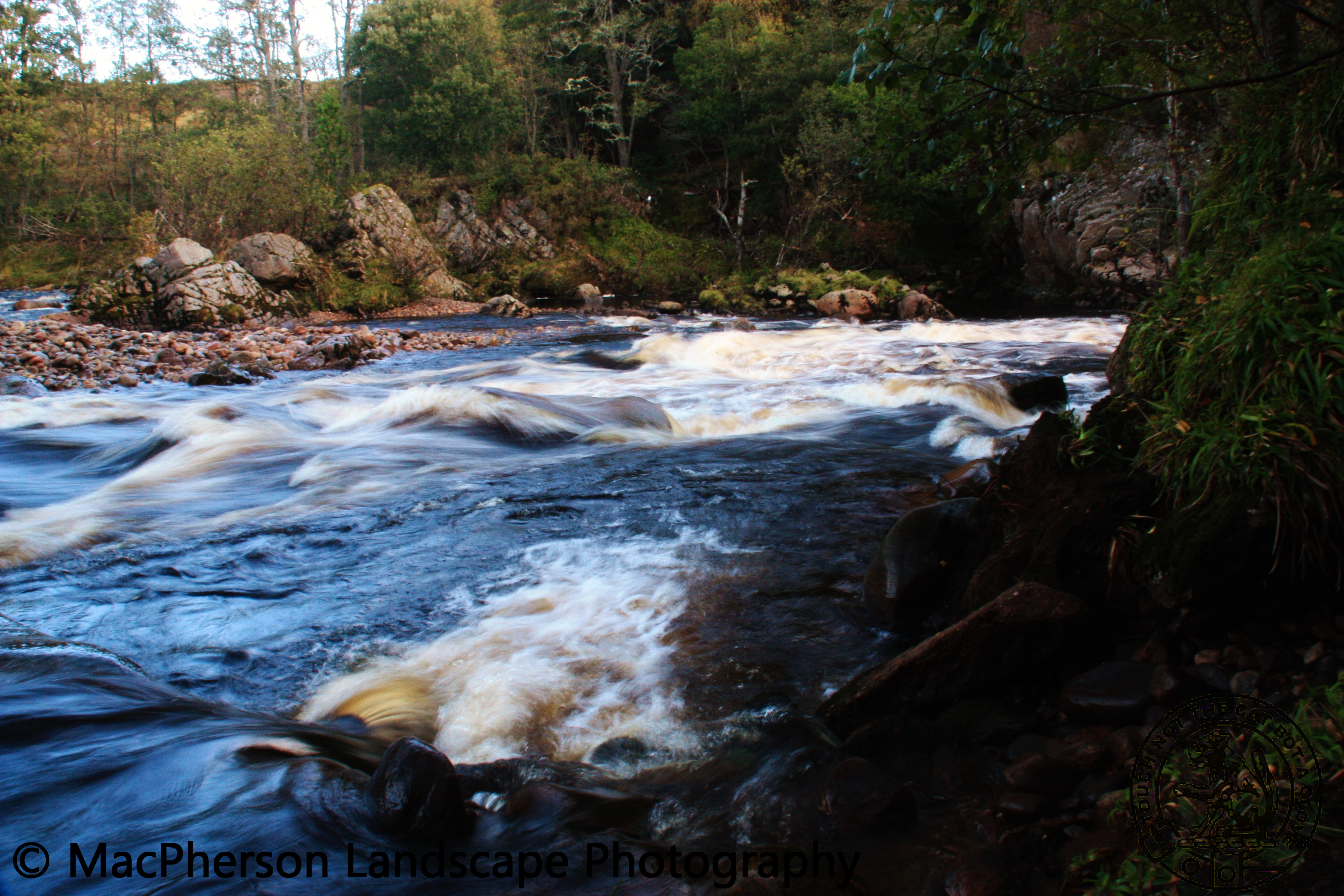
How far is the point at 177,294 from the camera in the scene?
16062mm

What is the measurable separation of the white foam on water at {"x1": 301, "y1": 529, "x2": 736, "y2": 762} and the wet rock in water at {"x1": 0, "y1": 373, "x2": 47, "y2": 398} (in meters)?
8.54

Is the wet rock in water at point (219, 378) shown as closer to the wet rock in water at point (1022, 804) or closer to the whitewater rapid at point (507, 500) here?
the whitewater rapid at point (507, 500)

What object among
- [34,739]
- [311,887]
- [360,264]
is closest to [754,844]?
[311,887]

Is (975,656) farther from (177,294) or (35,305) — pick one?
(35,305)

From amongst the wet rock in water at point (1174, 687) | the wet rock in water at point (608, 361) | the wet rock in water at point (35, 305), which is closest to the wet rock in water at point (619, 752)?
the wet rock in water at point (1174, 687)

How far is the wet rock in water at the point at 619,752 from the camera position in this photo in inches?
109

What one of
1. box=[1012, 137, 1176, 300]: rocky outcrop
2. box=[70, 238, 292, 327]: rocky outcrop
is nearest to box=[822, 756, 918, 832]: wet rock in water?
box=[1012, 137, 1176, 300]: rocky outcrop

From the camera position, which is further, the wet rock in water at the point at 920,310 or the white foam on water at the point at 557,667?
the wet rock in water at the point at 920,310

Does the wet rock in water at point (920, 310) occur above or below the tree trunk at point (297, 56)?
below

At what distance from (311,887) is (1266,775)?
7.92 ft

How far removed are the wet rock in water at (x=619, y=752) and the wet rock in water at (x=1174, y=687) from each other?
1700 mm

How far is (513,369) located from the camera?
12.2 m

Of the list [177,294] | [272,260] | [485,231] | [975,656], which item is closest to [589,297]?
[485,231]

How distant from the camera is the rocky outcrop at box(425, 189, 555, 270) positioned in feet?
93.5
